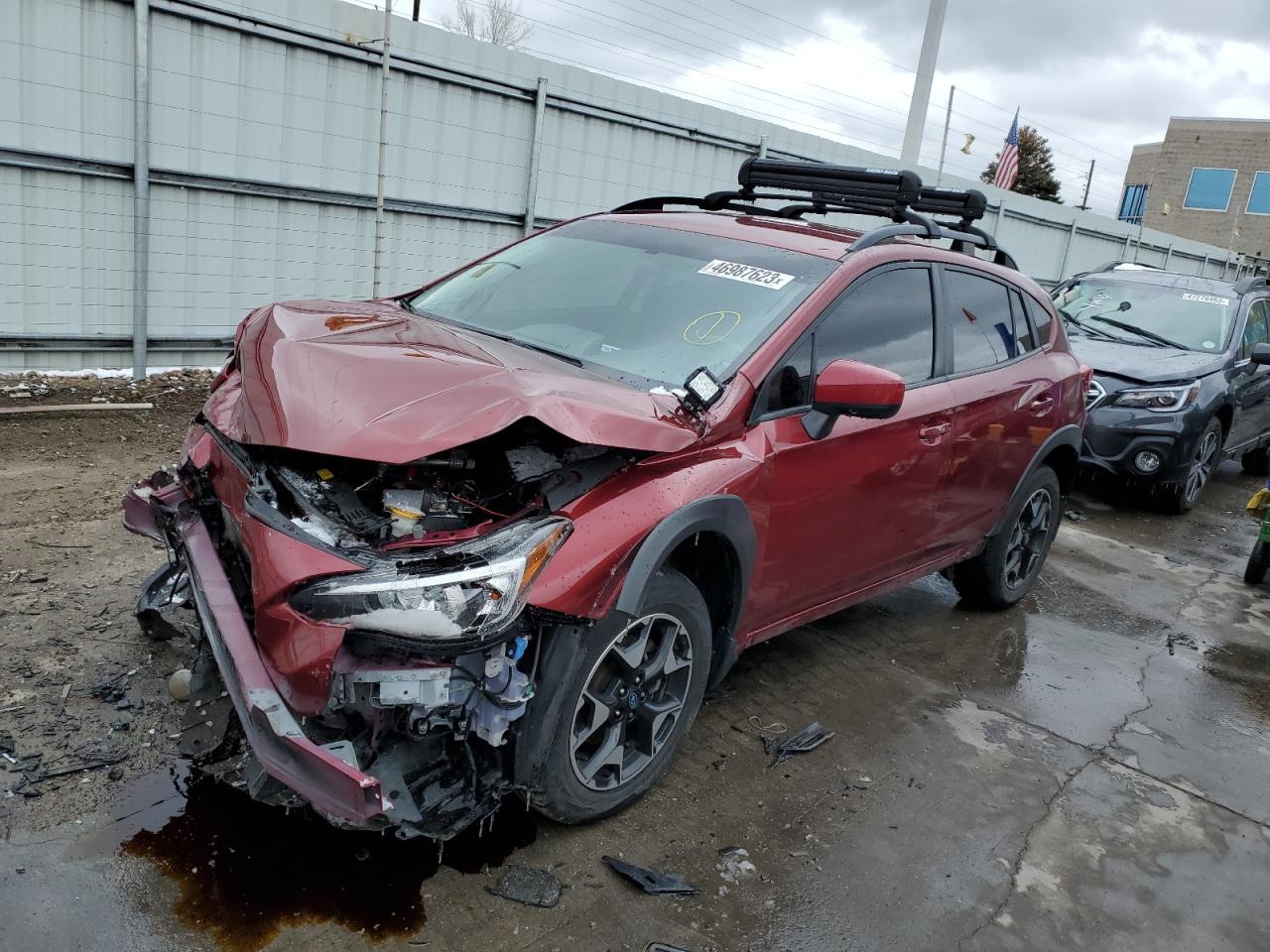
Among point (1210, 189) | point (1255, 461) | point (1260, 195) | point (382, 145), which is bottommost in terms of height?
point (1255, 461)

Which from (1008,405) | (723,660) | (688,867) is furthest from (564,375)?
(1008,405)

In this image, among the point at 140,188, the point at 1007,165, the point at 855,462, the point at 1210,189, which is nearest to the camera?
the point at 855,462

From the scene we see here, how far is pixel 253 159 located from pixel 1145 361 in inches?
294

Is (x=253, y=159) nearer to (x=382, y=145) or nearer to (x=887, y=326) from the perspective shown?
(x=382, y=145)

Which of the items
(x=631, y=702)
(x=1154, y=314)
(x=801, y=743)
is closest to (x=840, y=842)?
(x=801, y=743)

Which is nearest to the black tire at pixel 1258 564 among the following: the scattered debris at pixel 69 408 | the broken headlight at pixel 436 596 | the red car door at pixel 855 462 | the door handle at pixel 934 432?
the red car door at pixel 855 462

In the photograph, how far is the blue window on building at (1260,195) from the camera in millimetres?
45188

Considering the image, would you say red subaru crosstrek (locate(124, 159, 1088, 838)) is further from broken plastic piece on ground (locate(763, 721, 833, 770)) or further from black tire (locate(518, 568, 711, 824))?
broken plastic piece on ground (locate(763, 721, 833, 770))

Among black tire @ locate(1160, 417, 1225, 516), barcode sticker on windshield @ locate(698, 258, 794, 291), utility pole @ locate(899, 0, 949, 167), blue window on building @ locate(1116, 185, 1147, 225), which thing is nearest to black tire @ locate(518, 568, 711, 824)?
barcode sticker on windshield @ locate(698, 258, 794, 291)

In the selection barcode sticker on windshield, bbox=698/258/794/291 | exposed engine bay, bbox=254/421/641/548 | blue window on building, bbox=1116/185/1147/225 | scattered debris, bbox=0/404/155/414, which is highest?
blue window on building, bbox=1116/185/1147/225

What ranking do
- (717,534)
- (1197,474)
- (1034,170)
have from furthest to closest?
(1034,170) < (1197,474) < (717,534)

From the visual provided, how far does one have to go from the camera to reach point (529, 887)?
9.02 feet

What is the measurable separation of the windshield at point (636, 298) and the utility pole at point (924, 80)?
1532cm

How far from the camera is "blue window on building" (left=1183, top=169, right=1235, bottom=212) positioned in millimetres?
46656
